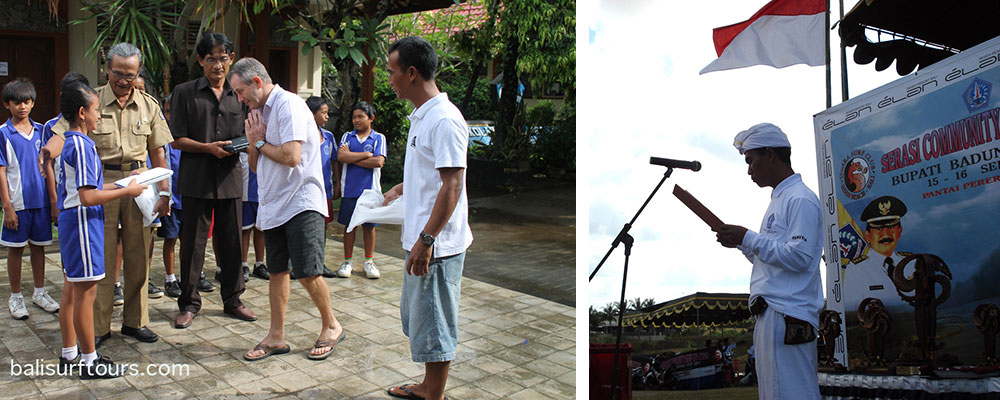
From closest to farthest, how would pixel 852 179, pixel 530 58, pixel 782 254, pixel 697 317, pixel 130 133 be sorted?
1. pixel 782 254
2. pixel 852 179
3. pixel 697 317
4. pixel 130 133
5. pixel 530 58

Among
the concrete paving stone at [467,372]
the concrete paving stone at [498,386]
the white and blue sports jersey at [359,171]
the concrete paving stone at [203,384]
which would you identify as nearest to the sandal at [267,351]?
the concrete paving stone at [203,384]

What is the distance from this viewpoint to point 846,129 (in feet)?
10.6

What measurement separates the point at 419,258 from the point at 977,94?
88.4 inches

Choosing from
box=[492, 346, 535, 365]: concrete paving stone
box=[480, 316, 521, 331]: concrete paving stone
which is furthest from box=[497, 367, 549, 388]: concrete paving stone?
box=[480, 316, 521, 331]: concrete paving stone

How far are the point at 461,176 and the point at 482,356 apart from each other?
1.49 metres

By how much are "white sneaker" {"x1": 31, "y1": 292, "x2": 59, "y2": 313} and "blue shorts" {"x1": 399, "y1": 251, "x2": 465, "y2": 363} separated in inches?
110

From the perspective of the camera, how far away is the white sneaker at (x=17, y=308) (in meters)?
4.40

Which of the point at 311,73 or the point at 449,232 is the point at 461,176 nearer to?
the point at 449,232

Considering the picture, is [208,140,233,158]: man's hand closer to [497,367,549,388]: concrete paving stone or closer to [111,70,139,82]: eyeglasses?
[111,70,139,82]: eyeglasses

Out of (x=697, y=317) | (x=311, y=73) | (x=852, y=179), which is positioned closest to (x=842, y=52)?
(x=852, y=179)

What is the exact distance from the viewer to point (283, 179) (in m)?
3.79

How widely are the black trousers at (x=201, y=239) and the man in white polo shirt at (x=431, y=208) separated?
5.92ft

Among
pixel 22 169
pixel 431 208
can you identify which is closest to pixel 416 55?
pixel 431 208

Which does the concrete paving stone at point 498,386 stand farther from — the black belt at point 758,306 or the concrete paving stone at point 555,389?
the black belt at point 758,306
